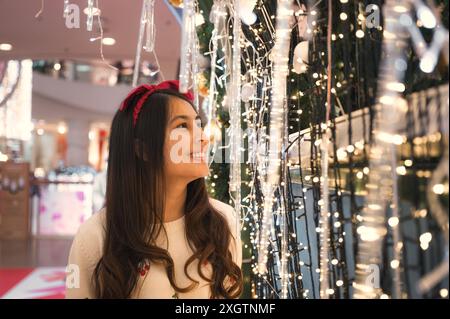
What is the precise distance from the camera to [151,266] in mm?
987

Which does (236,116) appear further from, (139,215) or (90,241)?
(90,241)

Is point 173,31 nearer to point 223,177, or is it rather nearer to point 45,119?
point 223,177

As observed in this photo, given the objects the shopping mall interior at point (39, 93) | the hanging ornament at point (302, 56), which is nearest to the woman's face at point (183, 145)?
the hanging ornament at point (302, 56)

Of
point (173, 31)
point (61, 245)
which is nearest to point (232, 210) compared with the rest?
point (173, 31)

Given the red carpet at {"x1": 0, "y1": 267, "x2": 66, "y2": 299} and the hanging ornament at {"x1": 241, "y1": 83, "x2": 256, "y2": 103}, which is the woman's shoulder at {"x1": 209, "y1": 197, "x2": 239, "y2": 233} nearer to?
the hanging ornament at {"x1": 241, "y1": 83, "x2": 256, "y2": 103}

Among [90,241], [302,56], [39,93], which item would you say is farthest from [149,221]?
[39,93]

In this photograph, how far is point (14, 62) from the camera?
200 centimetres

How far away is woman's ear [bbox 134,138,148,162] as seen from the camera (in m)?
1.00

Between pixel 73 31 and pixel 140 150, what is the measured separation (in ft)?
3.10

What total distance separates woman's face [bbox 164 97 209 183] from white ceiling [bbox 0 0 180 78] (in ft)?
1.85

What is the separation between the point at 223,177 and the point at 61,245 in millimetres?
3883

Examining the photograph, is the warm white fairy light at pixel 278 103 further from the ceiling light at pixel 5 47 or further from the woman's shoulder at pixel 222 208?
the ceiling light at pixel 5 47

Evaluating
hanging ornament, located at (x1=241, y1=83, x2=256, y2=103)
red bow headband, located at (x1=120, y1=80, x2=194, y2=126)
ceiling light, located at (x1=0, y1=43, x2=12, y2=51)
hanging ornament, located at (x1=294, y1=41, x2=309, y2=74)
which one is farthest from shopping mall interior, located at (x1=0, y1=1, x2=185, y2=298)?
hanging ornament, located at (x1=294, y1=41, x2=309, y2=74)

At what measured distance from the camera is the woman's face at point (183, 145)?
0.99 m
